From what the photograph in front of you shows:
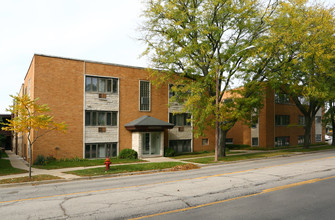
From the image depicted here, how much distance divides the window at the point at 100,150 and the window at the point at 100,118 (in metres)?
1.91

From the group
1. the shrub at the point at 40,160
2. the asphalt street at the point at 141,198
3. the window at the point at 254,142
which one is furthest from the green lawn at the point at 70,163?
the window at the point at 254,142

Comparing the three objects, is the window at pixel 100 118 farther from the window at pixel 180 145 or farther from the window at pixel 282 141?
the window at pixel 282 141

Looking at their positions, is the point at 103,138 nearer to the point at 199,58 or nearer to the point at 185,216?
the point at 199,58

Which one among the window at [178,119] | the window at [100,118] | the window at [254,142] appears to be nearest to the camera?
the window at [100,118]

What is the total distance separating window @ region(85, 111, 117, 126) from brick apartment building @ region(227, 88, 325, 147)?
65.9ft

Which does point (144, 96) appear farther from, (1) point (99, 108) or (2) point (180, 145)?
(2) point (180, 145)

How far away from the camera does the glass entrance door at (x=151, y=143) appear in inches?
1027

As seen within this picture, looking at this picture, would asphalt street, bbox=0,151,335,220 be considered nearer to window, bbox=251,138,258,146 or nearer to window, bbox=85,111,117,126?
window, bbox=85,111,117,126

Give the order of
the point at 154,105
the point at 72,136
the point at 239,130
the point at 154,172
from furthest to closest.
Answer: the point at 239,130 → the point at 154,105 → the point at 72,136 → the point at 154,172

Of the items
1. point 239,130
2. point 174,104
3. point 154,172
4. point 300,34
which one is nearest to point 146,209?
point 154,172

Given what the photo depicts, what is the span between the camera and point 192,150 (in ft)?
99.8

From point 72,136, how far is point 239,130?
26191mm

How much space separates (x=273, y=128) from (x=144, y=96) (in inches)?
820

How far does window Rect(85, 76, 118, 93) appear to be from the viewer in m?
24.6
